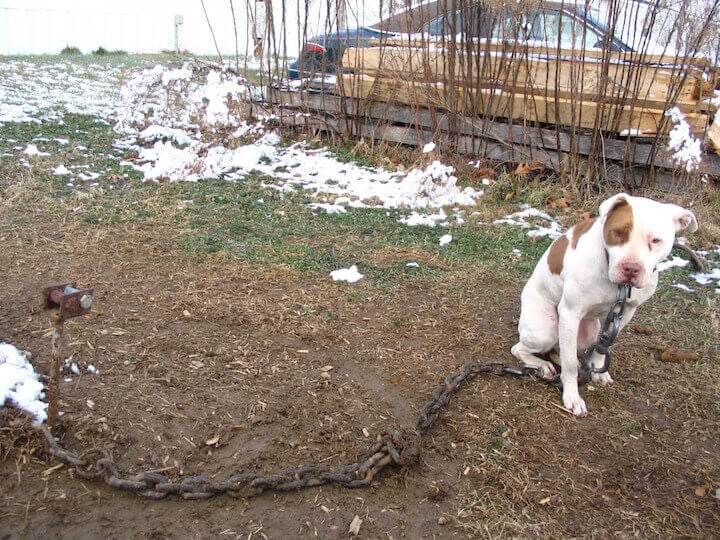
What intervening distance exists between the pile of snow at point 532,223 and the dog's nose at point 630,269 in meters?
3.27

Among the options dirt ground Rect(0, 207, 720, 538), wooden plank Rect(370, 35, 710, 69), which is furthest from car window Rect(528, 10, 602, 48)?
dirt ground Rect(0, 207, 720, 538)

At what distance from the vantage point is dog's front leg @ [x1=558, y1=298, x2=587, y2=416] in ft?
10.2

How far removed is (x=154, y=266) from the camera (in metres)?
4.74

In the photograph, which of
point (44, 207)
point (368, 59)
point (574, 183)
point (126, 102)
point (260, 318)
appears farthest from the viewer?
point (126, 102)

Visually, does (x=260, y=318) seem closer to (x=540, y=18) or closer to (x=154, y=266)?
(x=154, y=266)

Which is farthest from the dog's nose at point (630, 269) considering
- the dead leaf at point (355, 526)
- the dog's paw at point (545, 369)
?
the dead leaf at point (355, 526)

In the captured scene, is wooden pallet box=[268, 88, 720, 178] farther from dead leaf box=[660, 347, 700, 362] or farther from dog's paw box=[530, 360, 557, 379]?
dog's paw box=[530, 360, 557, 379]

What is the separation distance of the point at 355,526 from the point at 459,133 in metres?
6.07

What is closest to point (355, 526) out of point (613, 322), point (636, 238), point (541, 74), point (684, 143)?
point (613, 322)

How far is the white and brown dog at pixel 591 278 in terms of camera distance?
2676 millimetres

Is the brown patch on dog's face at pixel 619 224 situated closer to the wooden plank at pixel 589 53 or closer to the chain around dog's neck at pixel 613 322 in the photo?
the chain around dog's neck at pixel 613 322

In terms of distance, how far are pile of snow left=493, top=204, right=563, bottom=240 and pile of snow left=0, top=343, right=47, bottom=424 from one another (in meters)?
4.54

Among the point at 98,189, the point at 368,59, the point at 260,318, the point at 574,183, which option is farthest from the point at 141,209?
the point at 574,183

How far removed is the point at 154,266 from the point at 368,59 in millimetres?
4716
